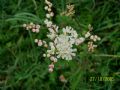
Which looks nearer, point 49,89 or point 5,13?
point 49,89

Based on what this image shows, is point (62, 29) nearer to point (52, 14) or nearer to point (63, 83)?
point (52, 14)

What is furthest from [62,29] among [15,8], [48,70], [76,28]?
[15,8]

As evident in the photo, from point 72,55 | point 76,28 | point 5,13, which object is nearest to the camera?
point 72,55

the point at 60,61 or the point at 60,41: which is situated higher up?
the point at 60,41

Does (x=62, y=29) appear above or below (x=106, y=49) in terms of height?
above
